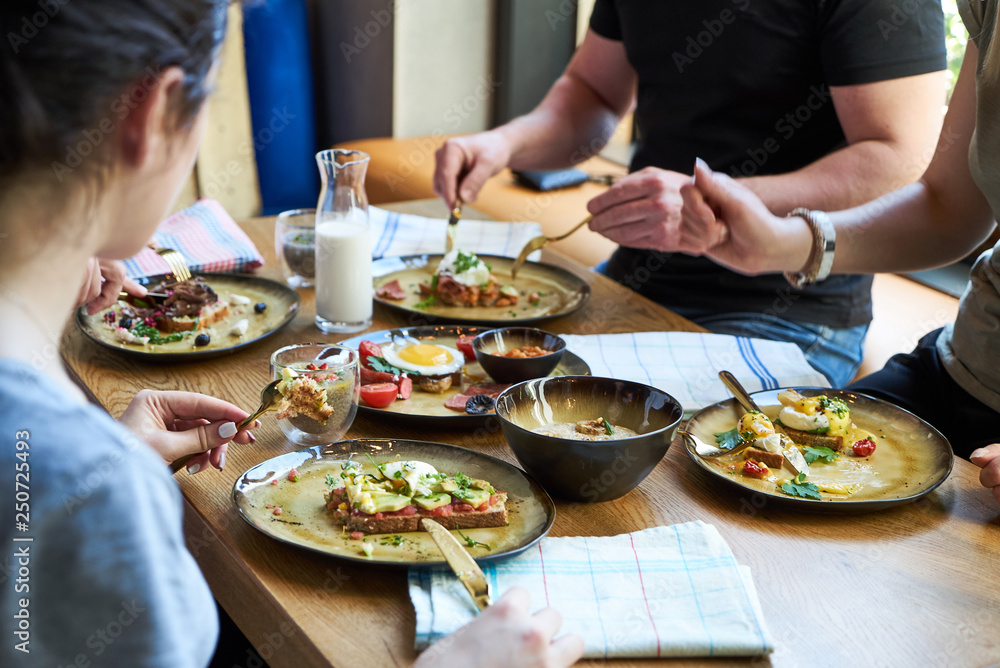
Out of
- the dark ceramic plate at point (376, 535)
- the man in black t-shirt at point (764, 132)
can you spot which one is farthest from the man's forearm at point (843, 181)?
the dark ceramic plate at point (376, 535)

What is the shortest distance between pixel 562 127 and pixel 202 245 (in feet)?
3.43

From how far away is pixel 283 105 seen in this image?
403 centimetres

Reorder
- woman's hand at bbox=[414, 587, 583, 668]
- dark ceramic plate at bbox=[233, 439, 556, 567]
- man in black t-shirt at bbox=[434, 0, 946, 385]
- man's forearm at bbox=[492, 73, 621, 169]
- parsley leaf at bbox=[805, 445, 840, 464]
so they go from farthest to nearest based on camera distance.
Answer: man's forearm at bbox=[492, 73, 621, 169] → man in black t-shirt at bbox=[434, 0, 946, 385] → parsley leaf at bbox=[805, 445, 840, 464] → dark ceramic plate at bbox=[233, 439, 556, 567] → woman's hand at bbox=[414, 587, 583, 668]

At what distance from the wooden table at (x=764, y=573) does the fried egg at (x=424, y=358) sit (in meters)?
0.15

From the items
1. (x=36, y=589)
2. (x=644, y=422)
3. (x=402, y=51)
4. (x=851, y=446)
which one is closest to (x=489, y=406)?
(x=644, y=422)

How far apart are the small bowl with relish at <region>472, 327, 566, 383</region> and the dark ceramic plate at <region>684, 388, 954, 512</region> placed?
0.24 m

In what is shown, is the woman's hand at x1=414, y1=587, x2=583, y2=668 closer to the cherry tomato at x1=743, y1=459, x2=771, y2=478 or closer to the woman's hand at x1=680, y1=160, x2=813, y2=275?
the cherry tomato at x1=743, y1=459, x2=771, y2=478

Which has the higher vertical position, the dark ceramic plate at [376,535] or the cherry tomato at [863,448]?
the dark ceramic plate at [376,535]

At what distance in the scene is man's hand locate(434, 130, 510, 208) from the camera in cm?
199

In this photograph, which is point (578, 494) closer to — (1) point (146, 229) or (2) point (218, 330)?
(1) point (146, 229)

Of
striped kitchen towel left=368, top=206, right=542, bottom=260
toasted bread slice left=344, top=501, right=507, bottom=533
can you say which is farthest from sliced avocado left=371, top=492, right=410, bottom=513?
striped kitchen towel left=368, top=206, right=542, bottom=260

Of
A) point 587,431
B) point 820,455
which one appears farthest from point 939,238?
point 587,431

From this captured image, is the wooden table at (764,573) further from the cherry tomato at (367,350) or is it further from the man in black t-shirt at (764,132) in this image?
the man in black t-shirt at (764,132)

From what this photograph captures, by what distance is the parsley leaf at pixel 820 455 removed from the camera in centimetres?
116
